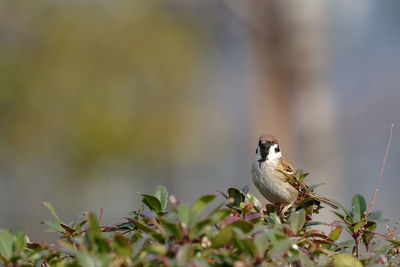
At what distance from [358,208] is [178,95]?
11377mm

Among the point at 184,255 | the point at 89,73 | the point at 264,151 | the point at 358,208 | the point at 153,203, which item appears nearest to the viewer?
the point at 184,255

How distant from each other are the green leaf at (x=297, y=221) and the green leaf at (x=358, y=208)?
0.79ft

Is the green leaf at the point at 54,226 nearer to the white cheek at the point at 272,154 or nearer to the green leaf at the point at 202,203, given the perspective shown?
the green leaf at the point at 202,203

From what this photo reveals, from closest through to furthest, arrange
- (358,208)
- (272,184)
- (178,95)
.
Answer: (358,208), (272,184), (178,95)

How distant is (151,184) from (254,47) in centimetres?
1169

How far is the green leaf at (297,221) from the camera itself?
132cm

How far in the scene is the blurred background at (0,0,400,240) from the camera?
6.42 m

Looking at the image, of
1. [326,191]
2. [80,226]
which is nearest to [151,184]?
[326,191]

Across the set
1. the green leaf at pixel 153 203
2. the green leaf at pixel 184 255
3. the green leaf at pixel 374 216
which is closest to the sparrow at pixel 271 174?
the green leaf at pixel 374 216

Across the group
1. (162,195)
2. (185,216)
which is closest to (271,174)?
(162,195)

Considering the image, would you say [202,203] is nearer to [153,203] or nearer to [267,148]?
[153,203]

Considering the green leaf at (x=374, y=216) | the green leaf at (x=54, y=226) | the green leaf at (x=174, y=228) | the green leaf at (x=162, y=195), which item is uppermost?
the green leaf at (x=374, y=216)

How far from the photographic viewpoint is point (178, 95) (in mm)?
12812

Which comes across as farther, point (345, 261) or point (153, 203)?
point (153, 203)
